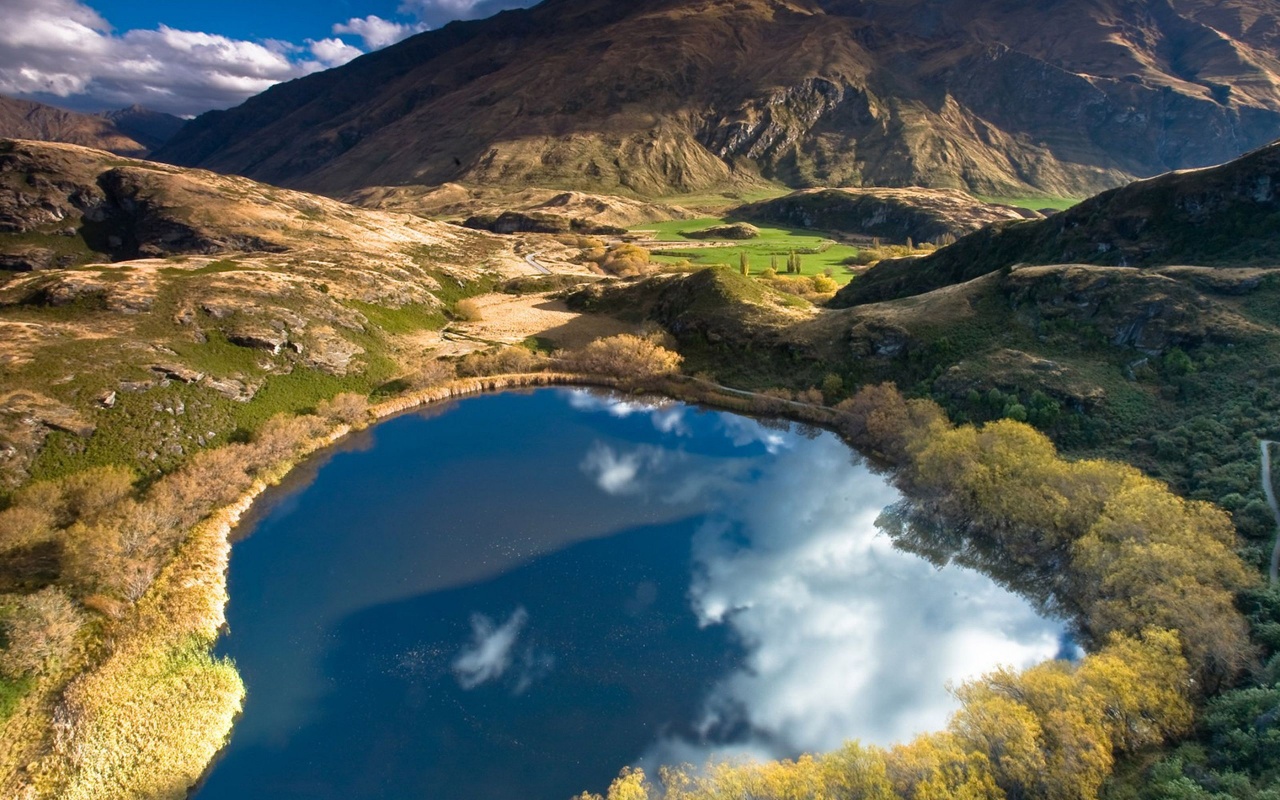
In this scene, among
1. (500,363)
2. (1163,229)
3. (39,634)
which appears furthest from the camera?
(500,363)

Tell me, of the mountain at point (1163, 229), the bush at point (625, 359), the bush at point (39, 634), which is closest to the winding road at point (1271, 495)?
the mountain at point (1163, 229)

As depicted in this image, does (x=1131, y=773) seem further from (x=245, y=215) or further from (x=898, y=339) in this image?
(x=245, y=215)

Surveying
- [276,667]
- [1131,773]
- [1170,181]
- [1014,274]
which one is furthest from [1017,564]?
[1170,181]

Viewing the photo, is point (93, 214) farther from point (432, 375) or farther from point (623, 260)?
point (623, 260)

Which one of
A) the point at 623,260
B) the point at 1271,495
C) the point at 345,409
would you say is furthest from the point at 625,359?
the point at 623,260

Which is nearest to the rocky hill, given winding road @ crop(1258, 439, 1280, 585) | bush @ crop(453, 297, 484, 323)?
bush @ crop(453, 297, 484, 323)

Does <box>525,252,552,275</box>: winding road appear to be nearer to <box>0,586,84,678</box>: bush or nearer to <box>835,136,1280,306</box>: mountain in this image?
<box>835,136,1280,306</box>: mountain
